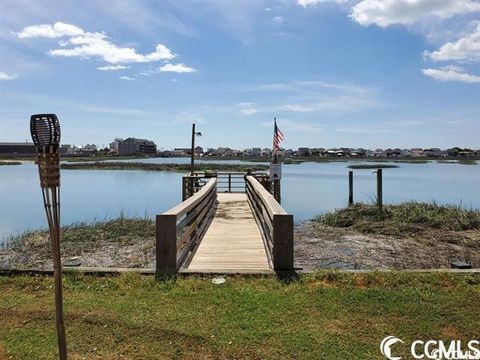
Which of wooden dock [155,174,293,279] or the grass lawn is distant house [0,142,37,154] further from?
the grass lawn

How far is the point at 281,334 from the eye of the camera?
12.7ft

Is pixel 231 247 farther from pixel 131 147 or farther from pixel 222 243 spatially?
pixel 131 147

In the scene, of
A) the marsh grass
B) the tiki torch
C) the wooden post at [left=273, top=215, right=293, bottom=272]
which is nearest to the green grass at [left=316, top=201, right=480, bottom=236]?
the marsh grass

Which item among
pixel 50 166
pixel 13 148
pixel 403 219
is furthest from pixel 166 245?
pixel 13 148

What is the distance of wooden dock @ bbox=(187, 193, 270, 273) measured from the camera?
631 cm

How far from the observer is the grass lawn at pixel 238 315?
3611 mm

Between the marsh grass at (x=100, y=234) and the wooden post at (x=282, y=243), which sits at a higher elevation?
the wooden post at (x=282, y=243)

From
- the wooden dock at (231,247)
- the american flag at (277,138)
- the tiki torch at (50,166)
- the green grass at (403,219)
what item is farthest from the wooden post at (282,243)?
the american flag at (277,138)

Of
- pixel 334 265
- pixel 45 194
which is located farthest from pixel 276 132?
pixel 45 194

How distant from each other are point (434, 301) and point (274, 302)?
1.76m

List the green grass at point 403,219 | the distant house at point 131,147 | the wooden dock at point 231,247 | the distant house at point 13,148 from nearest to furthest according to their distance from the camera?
1. the wooden dock at point 231,247
2. the green grass at point 403,219
3. the distant house at point 13,148
4. the distant house at point 131,147

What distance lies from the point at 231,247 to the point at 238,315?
3513 mm

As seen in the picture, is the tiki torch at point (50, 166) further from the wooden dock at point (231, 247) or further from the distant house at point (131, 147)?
the distant house at point (131, 147)

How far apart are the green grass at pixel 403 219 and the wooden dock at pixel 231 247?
4.73 metres
